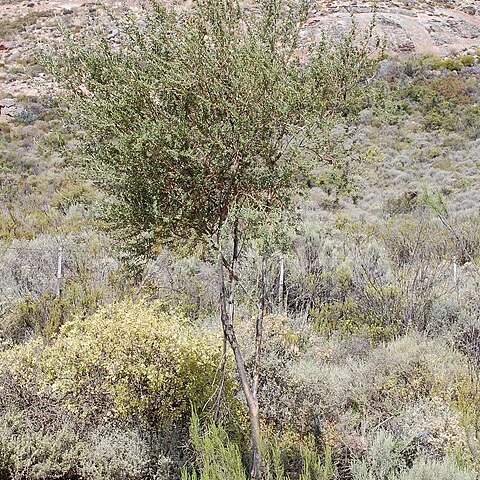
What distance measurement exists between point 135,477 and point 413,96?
25.0 meters

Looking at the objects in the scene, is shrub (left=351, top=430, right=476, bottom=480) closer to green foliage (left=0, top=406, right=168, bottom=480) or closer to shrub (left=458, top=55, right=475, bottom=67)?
green foliage (left=0, top=406, right=168, bottom=480)

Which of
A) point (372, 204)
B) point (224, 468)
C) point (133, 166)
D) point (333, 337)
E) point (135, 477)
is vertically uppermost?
point (133, 166)

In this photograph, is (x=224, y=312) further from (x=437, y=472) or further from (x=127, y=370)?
(x=437, y=472)

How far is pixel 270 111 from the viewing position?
400cm

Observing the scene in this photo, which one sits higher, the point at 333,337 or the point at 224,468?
the point at 224,468

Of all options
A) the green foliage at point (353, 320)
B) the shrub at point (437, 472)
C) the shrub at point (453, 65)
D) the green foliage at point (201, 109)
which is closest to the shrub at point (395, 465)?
the shrub at point (437, 472)

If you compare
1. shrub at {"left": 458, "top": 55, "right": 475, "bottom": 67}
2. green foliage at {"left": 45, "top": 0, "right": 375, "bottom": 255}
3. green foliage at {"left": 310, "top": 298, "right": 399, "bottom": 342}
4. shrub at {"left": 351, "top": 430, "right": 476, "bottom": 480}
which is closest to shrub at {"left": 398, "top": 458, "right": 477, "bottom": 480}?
shrub at {"left": 351, "top": 430, "right": 476, "bottom": 480}

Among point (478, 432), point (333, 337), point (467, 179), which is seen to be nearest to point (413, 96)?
point (467, 179)

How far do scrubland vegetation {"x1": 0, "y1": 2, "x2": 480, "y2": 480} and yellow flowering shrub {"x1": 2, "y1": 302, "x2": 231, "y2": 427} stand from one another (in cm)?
2

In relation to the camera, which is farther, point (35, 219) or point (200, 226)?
point (35, 219)

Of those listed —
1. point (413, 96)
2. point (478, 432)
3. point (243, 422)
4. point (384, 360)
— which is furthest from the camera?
point (413, 96)

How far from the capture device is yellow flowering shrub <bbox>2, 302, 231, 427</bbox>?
5605 mm

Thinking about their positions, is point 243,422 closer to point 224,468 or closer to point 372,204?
point 224,468

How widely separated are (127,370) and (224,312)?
1.66 metres
